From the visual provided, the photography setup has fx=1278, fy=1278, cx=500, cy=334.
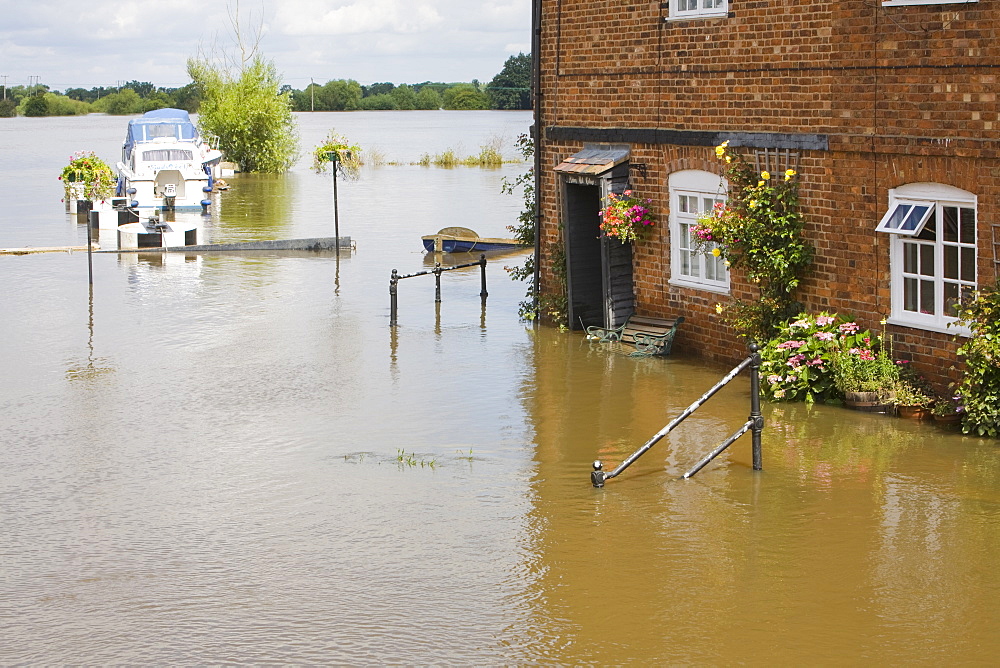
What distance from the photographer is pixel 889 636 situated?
8.12 meters

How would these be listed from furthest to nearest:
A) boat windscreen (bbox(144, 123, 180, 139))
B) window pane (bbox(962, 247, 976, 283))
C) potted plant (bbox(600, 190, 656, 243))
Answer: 1. boat windscreen (bbox(144, 123, 180, 139))
2. potted plant (bbox(600, 190, 656, 243))
3. window pane (bbox(962, 247, 976, 283))

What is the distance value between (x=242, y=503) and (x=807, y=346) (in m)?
6.67

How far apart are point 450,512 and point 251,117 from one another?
61662mm

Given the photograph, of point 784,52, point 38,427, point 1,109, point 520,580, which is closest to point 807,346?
point 784,52

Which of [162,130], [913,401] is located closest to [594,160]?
[913,401]

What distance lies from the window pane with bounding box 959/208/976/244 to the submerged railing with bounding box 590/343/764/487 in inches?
133

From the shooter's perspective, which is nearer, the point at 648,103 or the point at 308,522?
the point at 308,522

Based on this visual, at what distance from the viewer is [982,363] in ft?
40.8

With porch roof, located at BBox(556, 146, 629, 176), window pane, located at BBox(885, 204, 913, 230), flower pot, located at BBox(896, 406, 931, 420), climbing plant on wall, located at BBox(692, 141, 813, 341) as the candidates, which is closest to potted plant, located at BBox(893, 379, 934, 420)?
flower pot, located at BBox(896, 406, 931, 420)

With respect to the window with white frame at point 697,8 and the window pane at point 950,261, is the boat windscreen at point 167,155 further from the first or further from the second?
the window pane at point 950,261

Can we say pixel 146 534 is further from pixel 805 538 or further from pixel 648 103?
pixel 648 103

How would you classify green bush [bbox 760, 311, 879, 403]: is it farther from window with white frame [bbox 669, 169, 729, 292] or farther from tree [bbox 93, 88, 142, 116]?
tree [bbox 93, 88, 142, 116]

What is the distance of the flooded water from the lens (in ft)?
27.5

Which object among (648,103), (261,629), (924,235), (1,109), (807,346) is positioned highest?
(1,109)
